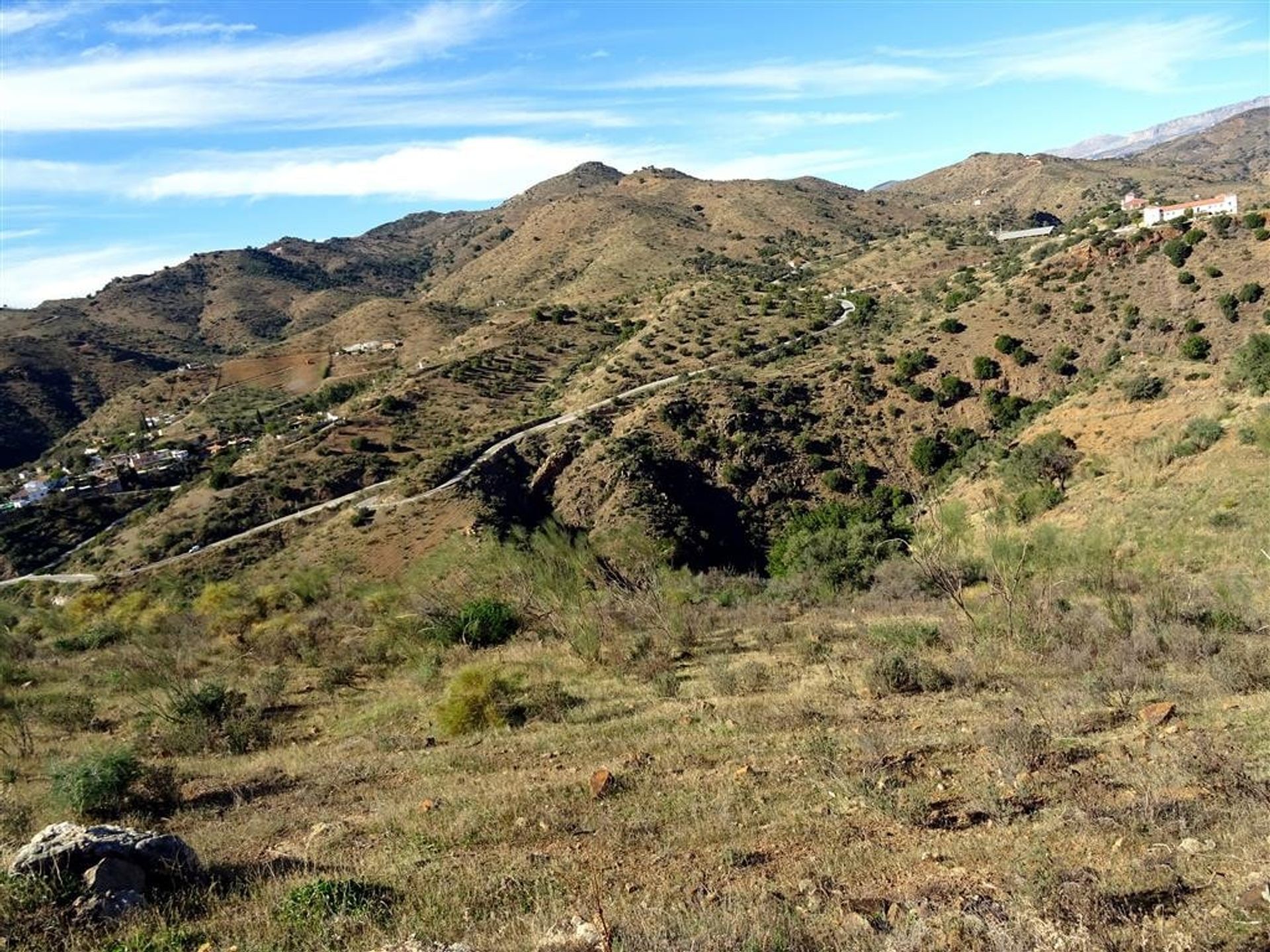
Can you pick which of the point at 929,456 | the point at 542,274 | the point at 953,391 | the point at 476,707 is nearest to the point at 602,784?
the point at 476,707

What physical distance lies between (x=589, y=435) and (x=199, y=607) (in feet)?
82.6

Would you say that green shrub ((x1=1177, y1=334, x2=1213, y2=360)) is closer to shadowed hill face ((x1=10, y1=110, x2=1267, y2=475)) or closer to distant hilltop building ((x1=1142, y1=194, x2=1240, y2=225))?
distant hilltop building ((x1=1142, y1=194, x2=1240, y2=225))

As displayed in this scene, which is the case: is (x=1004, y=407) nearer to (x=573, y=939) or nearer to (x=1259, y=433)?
(x=1259, y=433)

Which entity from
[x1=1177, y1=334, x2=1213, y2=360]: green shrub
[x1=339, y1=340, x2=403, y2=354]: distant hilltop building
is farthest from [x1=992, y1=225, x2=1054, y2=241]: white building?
[x1=339, y1=340, x2=403, y2=354]: distant hilltop building

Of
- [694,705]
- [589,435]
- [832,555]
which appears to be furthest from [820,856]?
[589,435]

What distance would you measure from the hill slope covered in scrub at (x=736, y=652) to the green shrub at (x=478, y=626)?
0.34 ft

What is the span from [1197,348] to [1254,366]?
6.90 m

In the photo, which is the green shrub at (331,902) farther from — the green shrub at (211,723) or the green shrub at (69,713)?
the green shrub at (69,713)

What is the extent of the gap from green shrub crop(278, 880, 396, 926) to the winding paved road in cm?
3693

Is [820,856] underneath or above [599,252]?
underneath

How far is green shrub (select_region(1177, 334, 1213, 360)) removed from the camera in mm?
36969

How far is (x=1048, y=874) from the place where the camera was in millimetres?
5547

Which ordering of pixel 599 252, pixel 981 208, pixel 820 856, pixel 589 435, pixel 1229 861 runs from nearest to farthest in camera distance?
pixel 1229 861 → pixel 820 856 → pixel 589 435 → pixel 599 252 → pixel 981 208

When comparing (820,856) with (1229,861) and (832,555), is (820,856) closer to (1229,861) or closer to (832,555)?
(1229,861)
